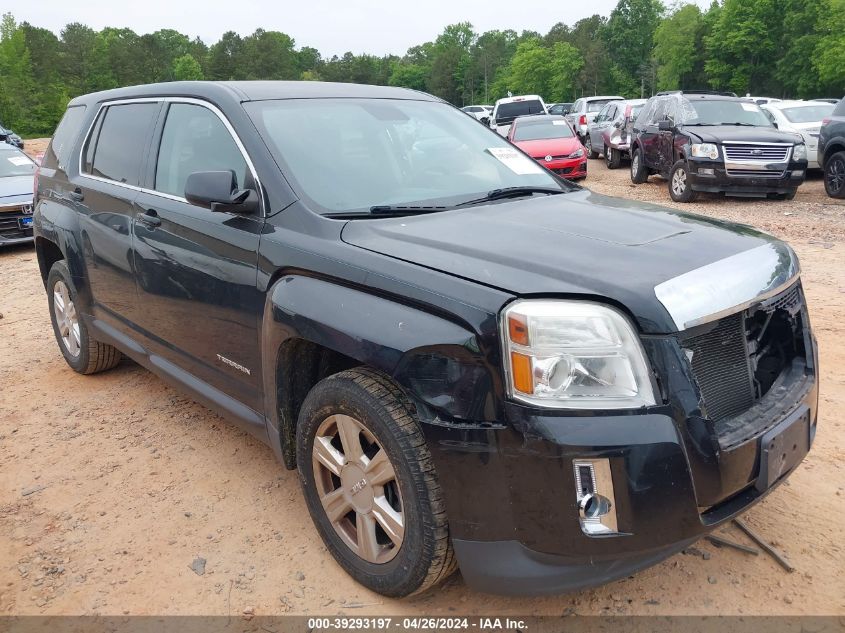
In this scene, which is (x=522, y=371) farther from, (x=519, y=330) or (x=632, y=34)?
(x=632, y=34)

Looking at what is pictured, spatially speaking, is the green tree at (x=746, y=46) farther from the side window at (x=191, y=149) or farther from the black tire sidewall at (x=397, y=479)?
the black tire sidewall at (x=397, y=479)

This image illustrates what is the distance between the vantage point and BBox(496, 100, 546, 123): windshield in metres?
22.8

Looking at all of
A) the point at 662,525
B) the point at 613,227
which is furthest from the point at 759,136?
the point at 662,525

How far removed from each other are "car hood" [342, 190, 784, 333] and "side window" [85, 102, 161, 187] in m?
1.81

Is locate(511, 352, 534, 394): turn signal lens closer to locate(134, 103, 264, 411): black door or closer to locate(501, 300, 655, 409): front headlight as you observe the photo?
locate(501, 300, 655, 409): front headlight

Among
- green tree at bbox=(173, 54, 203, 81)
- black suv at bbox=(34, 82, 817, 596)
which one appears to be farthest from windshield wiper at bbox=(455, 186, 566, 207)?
green tree at bbox=(173, 54, 203, 81)

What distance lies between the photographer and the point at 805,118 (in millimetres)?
13984

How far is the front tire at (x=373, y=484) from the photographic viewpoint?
2.23 metres

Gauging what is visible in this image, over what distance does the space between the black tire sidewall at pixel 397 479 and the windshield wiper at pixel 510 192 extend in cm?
103

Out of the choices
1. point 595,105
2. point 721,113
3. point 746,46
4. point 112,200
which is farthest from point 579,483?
point 746,46

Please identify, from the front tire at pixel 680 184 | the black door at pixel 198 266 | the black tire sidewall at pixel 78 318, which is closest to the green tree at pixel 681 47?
the front tire at pixel 680 184

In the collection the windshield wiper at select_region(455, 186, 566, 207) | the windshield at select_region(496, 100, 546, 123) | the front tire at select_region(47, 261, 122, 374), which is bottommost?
the front tire at select_region(47, 261, 122, 374)

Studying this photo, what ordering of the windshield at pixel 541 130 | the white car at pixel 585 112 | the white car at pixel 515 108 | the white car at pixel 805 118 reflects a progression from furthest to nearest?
the white car at pixel 515 108
the white car at pixel 585 112
the windshield at pixel 541 130
the white car at pixel 805 118

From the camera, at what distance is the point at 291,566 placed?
280cm
